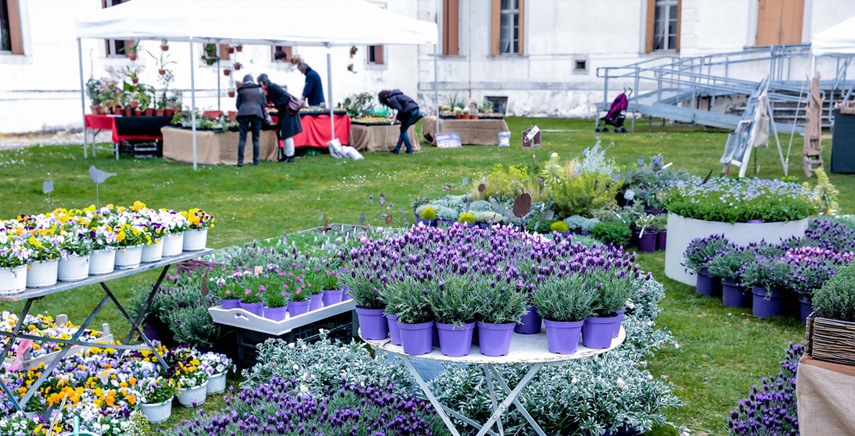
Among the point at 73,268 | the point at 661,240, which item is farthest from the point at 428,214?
the point at 73,268

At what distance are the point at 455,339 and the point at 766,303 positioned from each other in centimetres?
352

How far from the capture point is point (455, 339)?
280 centimetres

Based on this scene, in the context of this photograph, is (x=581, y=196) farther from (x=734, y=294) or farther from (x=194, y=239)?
(x=194, y=239)

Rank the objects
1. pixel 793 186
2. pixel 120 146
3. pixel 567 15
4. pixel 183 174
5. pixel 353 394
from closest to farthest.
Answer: pixel 353 394
pixel 793 186
pixel 183 174
pixel 120 146
pixel 567 15

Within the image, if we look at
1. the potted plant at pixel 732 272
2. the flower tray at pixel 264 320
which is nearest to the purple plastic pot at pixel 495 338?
the flower tray at pixel 264 320

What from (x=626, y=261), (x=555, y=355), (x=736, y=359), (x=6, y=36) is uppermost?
(x=6, y=36)

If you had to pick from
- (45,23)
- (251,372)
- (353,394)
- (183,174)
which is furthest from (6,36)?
(353,394)

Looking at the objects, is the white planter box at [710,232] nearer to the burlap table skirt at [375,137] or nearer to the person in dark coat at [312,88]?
the burlap table skirt at [375,137]

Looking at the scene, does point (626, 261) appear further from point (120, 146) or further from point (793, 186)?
point (120, 146)

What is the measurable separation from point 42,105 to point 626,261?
16008mm

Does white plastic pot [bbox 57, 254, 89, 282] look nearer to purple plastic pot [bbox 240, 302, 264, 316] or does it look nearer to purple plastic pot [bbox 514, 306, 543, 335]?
purple plastic pot [bbox 240, 302, 264, 316]

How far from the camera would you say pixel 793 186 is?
6590 millimetres

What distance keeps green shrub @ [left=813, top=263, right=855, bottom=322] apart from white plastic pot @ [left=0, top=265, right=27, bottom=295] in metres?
3.03

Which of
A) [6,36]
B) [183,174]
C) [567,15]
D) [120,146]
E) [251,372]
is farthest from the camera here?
[567,15]
